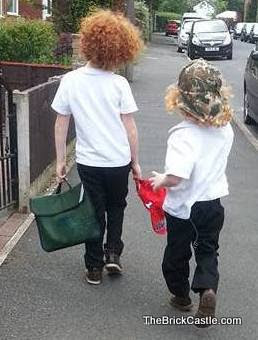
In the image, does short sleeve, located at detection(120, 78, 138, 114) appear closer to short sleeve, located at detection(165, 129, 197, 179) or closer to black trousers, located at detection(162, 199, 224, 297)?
short sleeve, located at detection(165, 129, 197, 179)

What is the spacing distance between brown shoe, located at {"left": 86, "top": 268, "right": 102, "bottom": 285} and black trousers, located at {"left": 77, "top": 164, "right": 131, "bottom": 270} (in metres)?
Answer: 0.03

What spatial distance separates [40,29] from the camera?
12.2 m

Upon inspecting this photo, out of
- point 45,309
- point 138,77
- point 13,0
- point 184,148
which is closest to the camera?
point 184,148

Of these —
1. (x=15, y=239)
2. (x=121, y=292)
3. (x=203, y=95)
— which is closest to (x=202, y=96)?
(x=203, y=95)

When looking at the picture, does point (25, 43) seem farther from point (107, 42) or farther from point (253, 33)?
point (253, 33)

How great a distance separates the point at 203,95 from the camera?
11.6 feet

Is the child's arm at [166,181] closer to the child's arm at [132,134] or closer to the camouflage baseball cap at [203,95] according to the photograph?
the camouflage baseball cap at [203,95]

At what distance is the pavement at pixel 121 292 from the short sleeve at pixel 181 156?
3.08 feet

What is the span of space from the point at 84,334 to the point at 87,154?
1117 mm

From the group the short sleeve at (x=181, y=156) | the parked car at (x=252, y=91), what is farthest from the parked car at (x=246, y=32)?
the short sleeve at (x=181, y=156)

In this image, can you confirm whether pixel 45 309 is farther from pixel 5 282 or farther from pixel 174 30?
pixel 174 30

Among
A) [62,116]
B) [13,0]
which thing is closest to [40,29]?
[62,116]

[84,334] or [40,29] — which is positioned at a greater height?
[40,29]

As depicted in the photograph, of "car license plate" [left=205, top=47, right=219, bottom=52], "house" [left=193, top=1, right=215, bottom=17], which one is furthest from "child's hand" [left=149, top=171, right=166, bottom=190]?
"house" [left=193, top=1, right=215, bottom=17]
